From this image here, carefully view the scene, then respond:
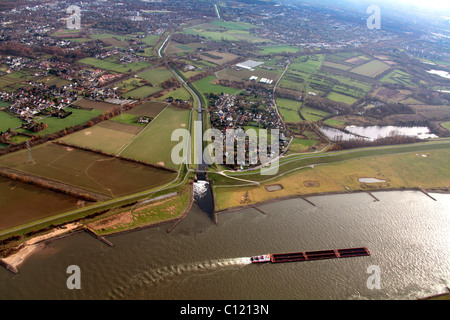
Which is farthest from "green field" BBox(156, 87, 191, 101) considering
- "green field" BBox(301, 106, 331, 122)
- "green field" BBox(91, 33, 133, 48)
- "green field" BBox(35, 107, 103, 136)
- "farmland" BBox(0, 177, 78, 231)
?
"green field" BBox(91, 33, 133, 48)

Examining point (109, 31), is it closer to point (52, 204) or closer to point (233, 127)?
point (233, 127)

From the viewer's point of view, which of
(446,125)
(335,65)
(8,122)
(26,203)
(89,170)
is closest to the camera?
(26,203)

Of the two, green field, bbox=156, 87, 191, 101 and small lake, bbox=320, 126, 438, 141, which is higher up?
green field, bbox=156, 87, 191, 101

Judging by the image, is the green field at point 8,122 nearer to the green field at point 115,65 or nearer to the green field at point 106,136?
the green field at point 106,136

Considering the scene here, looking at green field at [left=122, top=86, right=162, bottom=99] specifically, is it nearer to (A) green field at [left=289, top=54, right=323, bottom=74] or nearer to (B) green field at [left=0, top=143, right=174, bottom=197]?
(B) green field at [left=0, top=143, right=174, bottom=197]

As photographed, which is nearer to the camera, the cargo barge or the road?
the cargo barge

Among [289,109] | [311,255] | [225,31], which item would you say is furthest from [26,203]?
[225,31]

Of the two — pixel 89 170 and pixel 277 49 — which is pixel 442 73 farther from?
pixel 89 170
